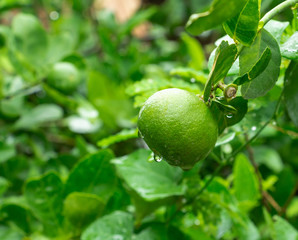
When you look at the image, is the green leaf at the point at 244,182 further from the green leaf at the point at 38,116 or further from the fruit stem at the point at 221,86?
the green leaf at the point at 38,116

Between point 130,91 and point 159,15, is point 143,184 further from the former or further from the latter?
point 159,15

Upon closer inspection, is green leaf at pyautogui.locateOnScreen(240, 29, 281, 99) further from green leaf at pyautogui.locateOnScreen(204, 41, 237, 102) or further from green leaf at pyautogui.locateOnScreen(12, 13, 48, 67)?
green leaf at pyautogui.locateOnScreen(12, 13, 48, 67)

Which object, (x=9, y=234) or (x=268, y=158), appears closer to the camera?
(x=9, y=234)

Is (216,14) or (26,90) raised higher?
(216,14)

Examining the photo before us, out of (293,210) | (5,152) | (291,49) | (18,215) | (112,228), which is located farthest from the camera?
(293,210)

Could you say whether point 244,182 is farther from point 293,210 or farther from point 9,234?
point 9,234

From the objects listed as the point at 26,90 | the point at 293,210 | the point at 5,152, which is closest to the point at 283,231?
the point at 293,210

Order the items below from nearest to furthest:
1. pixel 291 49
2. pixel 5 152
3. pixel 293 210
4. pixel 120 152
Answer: pixel 291 49 < pixel 5 152 < pixel 293 210 < pixel 120 152
